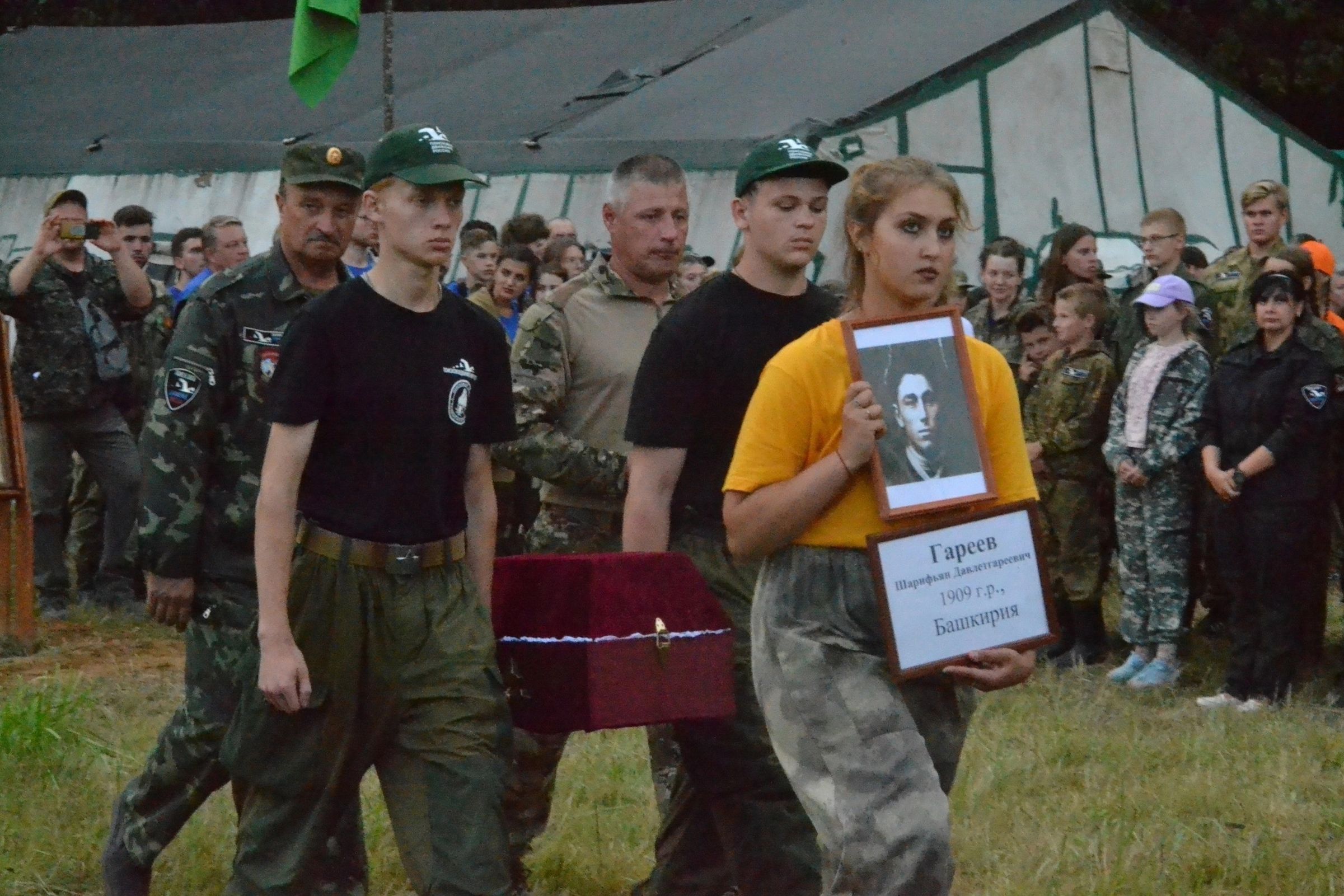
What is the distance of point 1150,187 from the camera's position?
1780cm

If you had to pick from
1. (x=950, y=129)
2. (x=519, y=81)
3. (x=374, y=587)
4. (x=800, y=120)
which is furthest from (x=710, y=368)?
(x=519, y=81)

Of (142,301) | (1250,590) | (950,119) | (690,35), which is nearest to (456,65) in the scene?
(690,35)

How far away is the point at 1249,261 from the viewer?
1097 cm

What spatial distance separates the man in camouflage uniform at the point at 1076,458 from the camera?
32.9ft

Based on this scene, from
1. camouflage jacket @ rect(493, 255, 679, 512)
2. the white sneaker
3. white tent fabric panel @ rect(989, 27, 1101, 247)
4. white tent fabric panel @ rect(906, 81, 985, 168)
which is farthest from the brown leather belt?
white tent fabric panel @ rect(989, 27, 1101, 247)

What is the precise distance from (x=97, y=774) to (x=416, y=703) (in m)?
2.98

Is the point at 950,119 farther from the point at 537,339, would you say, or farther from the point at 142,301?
the point at 537,339

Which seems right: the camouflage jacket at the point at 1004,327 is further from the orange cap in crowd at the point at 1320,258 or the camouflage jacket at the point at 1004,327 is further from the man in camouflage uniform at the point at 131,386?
the man in camouflage uniform at the point at 131,386

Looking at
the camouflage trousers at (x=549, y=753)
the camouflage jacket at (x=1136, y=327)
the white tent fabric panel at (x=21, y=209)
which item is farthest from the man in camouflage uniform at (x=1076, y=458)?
the white tent fabric panel at (x=21, y=209)

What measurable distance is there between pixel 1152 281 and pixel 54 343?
18.8ft

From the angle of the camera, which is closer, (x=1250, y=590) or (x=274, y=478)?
(x=274, y=478)

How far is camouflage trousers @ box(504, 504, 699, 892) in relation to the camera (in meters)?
5.79

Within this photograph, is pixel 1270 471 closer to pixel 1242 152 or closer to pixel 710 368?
pixel 710 368

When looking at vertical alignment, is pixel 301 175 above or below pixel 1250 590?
above
